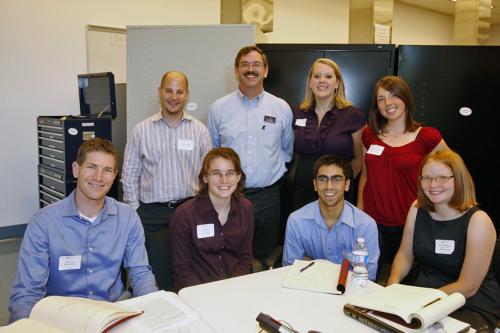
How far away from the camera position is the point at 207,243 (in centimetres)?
223

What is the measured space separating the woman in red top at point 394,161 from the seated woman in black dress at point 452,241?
14.4 inches

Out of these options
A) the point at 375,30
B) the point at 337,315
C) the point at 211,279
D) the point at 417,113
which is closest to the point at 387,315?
the point at 337,315

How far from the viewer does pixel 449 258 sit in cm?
205

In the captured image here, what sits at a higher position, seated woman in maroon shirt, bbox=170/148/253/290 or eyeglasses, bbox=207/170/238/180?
eyeglasses, bbox=207/170/238/180

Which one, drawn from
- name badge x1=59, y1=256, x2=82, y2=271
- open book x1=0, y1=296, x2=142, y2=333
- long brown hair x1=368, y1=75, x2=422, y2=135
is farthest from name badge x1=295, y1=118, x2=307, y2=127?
open book x1=0, y1=296, x2=142, y2=333

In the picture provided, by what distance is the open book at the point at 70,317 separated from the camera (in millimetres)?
1298

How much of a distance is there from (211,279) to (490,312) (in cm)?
133

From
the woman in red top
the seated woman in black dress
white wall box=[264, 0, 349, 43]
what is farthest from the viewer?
white wall box=[264, 0, 349, 43]

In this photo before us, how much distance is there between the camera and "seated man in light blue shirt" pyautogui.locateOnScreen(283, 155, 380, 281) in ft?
7.39

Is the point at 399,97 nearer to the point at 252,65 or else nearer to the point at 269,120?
the point at 269,120

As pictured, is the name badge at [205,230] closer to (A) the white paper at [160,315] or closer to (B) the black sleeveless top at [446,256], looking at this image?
(A) the white paper at [160,315]

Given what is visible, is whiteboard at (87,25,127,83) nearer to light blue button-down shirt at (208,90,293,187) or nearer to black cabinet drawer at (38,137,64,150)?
black cabinet drawer at (38,137,64,150)

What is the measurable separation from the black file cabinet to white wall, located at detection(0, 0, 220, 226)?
0.77m

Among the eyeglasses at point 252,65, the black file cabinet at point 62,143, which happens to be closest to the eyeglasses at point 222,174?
the eyeglasses at point 252,65
